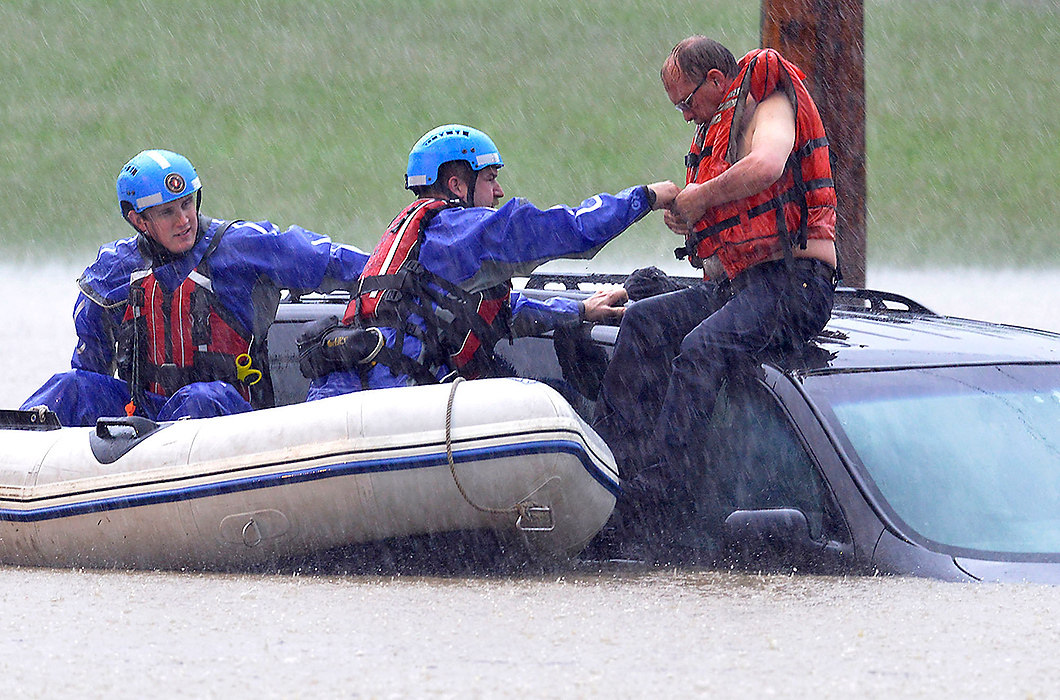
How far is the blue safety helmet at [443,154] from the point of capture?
560cm

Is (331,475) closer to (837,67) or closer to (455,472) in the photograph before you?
(455,472)

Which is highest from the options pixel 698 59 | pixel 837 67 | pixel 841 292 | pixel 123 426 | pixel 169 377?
pixel 837 67

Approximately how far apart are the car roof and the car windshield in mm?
57

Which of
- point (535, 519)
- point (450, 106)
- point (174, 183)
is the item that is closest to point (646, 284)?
point (535, 519)

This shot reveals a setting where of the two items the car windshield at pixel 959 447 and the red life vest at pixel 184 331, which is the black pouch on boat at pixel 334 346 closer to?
the red life vest at pixel 184 331

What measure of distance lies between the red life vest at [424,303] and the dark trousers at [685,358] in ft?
1.54

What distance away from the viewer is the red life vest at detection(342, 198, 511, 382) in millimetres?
5320

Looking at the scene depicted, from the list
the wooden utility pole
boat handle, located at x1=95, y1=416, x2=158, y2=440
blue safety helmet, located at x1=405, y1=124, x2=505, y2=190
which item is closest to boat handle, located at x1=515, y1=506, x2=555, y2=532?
boat handle, located at x1=95, y1=416, x2=158, y2=440

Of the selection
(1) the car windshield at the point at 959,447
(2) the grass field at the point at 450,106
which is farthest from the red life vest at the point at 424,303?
(2) the grass field at the point at 450,106

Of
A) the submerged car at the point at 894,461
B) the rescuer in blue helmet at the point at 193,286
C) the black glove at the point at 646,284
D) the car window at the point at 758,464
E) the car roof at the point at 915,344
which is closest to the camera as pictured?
the submerged car at the point at 894,461

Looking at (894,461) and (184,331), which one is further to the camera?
(184,331)

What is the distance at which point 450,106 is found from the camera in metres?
34.0

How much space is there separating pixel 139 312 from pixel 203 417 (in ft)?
1.74

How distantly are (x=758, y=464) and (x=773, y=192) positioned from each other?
2.92 feet
